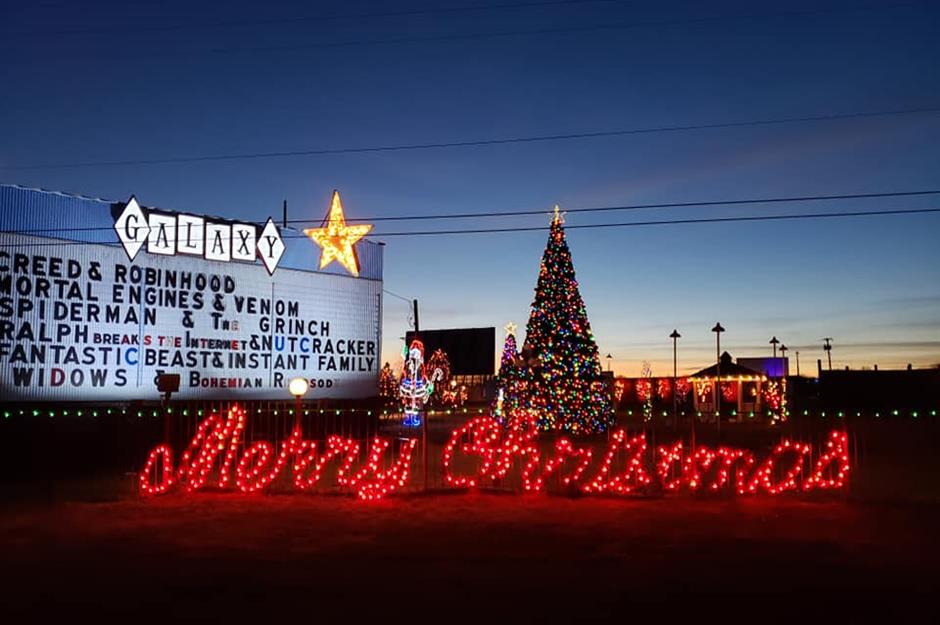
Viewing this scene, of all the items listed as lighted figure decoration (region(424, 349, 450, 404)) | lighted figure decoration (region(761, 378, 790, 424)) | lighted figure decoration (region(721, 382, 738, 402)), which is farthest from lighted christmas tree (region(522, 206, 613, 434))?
lighted figure decoration (region(721, 382, 738, 402))

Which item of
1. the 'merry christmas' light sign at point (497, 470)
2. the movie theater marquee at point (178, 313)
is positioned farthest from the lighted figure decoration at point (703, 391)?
the 'merry christmas' light sign at point (497, 470)

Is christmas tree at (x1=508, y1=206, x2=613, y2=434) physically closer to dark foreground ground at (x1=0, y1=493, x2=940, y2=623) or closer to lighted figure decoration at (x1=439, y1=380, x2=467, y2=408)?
dark foreground ground at (x1=0, y1=493, x2=940, y2=623)

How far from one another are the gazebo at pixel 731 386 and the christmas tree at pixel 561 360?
19394mm

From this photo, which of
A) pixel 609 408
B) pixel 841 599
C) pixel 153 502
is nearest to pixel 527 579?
pixel 841 599

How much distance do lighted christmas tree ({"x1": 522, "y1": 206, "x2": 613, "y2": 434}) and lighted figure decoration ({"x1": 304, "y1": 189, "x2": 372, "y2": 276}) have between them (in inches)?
241

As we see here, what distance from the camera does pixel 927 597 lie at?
7.54 meters

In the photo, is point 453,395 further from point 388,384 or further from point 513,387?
point 513,387

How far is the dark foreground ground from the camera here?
285 inches

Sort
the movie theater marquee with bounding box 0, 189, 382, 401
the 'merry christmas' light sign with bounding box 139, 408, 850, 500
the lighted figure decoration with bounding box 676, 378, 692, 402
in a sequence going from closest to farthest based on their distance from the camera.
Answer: the 'merry christmas' light sign with bounding box 139, 408, 850, 500 → the movie theater marquee with bounding box 0, 189, 382, 401 → the lighted figure decoration with bounding box 676, 378, 692, 402

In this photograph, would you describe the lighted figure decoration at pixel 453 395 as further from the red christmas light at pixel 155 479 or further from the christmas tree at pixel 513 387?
the red christmas light at pixel 155 479

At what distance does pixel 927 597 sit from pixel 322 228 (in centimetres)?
1874

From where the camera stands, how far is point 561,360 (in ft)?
86.0

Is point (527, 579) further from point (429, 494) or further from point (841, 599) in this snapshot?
point (429, 494)

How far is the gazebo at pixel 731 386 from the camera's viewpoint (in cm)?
4597
